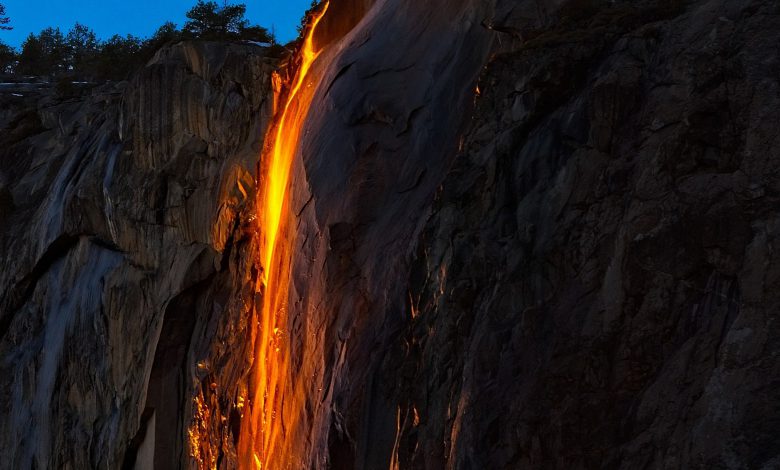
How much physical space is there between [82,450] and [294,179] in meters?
11.7

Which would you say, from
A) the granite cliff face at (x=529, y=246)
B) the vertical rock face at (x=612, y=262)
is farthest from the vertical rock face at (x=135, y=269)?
the vertical rock face at (x=612, y=262)

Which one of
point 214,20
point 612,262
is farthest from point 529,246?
point 214,20

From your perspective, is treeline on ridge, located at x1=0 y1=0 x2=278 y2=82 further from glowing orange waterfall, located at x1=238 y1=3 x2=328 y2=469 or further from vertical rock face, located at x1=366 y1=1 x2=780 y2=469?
vertical rock face, located at x1=366 y1=1 x2=780 y2=469

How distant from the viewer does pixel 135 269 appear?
2334 centimetres

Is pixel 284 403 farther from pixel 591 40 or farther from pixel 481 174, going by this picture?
pixel 591 40

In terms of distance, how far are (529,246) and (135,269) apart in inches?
641

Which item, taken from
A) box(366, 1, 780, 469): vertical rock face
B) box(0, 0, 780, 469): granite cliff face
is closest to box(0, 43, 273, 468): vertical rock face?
box(0, 0, 780, 469): granite cliff face

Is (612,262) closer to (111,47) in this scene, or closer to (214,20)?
(214,20)

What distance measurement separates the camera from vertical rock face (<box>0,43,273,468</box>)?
2167cm

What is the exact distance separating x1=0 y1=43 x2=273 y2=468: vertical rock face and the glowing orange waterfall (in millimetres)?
1899

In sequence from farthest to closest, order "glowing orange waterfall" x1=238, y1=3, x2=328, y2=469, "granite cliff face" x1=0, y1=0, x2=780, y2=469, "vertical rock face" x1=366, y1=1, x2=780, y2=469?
"glowing orange waterfall" x1=238, y1=3, x2=328, y2=469
"granite cliff face" x1=0, y1=0, x2=780, y2=469
"vertical rock face" x1=366, y1=1, x2=780, y2=469

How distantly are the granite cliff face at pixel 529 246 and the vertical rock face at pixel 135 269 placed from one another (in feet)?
6.08

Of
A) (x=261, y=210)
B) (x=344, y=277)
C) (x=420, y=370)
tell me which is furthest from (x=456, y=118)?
(x=261, y=210)

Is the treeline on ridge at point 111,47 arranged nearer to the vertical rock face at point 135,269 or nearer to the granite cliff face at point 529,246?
the vertical rock face at point 135,269
